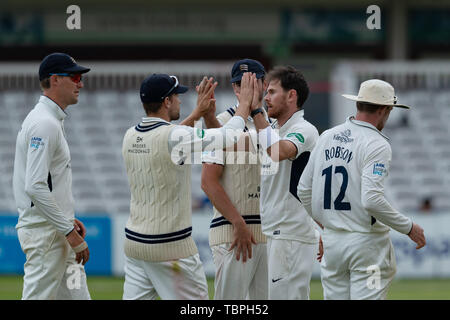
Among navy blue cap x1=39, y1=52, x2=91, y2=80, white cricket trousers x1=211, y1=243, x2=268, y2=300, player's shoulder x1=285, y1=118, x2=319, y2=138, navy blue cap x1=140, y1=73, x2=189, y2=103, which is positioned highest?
navy blue cap x1=39, y1=52, x2=91, y2=80

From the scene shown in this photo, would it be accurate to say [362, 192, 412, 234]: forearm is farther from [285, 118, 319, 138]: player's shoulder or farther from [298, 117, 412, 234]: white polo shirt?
[285, 118, 319, 138]: player's shoulder

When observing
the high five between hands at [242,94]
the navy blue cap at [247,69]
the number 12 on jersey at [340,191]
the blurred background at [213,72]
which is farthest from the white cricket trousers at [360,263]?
the blurred background at [213,72]

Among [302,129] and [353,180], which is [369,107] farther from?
[302,129]

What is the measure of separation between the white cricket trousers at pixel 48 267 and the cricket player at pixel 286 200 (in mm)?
1594

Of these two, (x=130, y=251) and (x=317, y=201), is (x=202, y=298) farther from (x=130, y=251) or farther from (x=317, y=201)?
(x=317, y=201)

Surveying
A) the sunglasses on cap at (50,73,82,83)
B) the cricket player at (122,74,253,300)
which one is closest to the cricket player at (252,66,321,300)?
the cricket player at (122,74,253,300)

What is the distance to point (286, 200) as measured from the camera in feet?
23.1

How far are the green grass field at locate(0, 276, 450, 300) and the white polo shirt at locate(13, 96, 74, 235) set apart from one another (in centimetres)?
523

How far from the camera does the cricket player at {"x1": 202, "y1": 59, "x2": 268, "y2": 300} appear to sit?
709 cm

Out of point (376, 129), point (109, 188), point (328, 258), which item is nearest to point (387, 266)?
point (328, 258)

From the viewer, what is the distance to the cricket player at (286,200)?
6914 mm

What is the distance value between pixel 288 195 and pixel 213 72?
46.7 ft

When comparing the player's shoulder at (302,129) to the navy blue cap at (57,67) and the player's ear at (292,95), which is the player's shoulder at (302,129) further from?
the navy blue cap at (57,67)

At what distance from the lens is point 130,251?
6410mm
